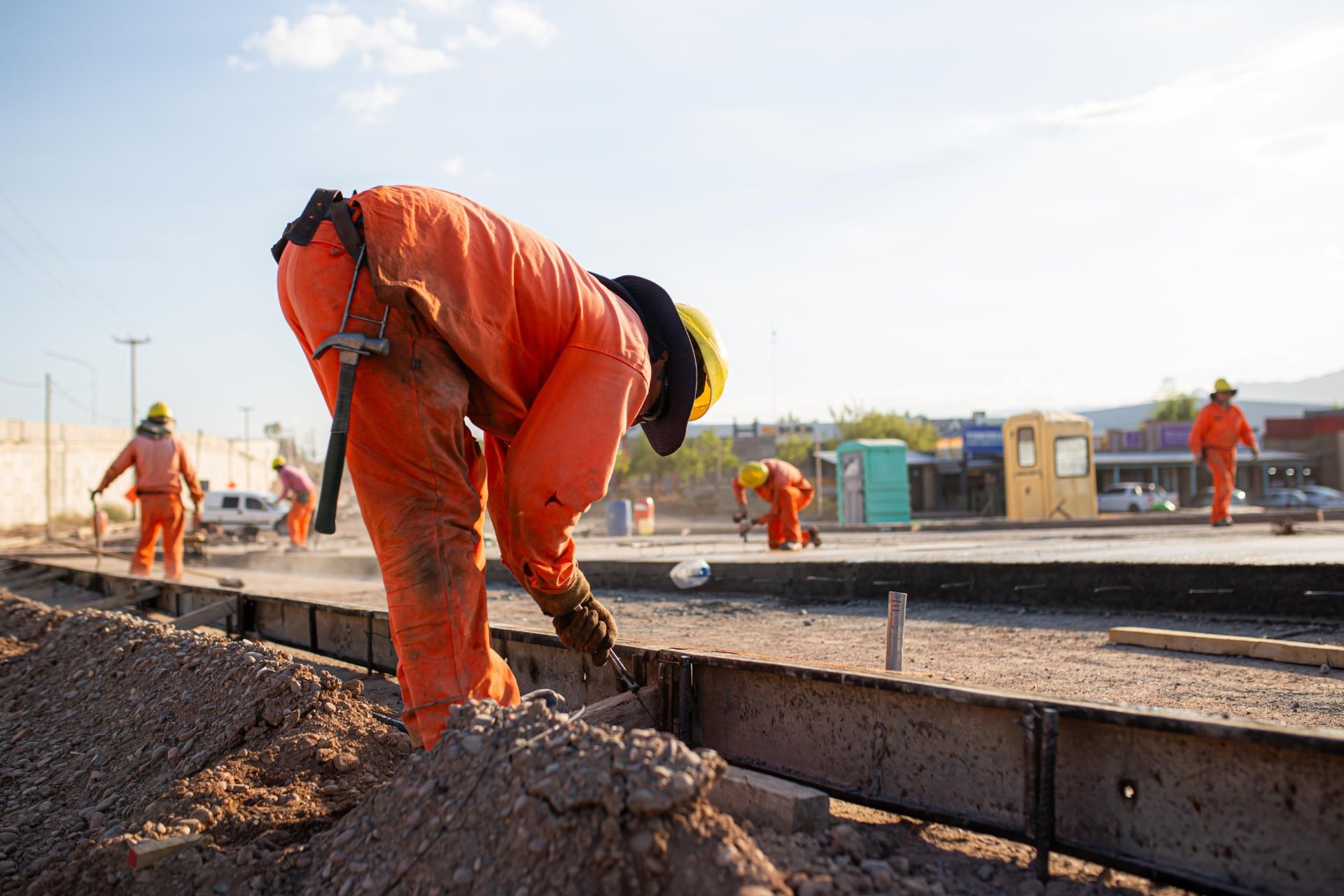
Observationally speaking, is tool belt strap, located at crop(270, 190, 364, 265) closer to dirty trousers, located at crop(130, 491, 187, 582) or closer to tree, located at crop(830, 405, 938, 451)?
dirty trousers, located at crop(130, 491, 187, 582)

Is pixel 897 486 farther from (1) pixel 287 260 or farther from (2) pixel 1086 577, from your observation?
(1) pixel 287 260

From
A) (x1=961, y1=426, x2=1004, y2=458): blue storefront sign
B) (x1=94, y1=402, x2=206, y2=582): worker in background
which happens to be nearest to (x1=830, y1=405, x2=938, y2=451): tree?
(x1=961, y1=426, x2=1004, y2=458): blue storefront sign

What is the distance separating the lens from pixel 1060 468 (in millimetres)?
20938

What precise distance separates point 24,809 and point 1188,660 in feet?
15.5

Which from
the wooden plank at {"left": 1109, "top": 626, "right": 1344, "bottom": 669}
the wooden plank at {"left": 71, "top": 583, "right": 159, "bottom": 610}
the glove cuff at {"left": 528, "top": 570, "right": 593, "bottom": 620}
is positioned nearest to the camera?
the glove cuff at {"left": 528, "top": 570, "right": 593, "bottom": 620}

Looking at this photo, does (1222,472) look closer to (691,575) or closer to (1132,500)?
(691,575)

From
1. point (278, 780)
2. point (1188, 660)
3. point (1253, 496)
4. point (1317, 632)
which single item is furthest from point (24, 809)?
point (1253, 496)

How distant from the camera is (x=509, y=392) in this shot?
8.00 ft

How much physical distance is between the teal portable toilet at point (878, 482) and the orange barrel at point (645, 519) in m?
5.63

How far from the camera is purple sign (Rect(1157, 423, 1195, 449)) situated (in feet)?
172

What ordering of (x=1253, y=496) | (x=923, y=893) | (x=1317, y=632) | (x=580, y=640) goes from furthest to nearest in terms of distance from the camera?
(x=1253, y=496) → (x=1317, y=632) → (x=580, y=640) → (x=923, y=893)

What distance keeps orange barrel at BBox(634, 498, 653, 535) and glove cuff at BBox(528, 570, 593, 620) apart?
22.0 metres

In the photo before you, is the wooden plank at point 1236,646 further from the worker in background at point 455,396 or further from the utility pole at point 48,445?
the utility pole at point 48,445

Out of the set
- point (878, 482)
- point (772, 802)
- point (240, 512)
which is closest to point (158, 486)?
point (772, 802)
